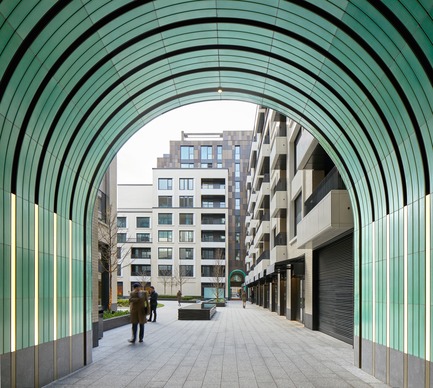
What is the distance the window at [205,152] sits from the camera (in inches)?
4144

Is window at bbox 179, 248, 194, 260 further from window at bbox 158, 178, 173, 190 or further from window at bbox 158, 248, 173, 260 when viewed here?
window at bbox 158, 178, 173, 190

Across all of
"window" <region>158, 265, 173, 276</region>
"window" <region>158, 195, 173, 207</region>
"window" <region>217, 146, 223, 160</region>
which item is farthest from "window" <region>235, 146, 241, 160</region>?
"window" <region>158, 265, 173, 276</region>

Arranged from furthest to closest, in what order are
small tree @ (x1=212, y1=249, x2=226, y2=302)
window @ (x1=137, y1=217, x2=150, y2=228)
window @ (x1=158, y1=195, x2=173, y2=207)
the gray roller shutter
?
1. window @ (x1=137, y1=217, x2=150, y2=228)
2. window @ (x1=158, y1=195, x2=173, y2=207)
3. small tree @ (x1=212, y1=249, x2=226, y2=302)
4. the gray roller shutter

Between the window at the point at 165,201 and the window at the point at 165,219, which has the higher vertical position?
the window at the point at 165,201

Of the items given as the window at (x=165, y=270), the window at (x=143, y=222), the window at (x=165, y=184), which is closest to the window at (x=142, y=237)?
the window at (x=143, y=222)

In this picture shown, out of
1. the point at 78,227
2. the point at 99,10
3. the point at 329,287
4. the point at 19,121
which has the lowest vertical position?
the point at 329,287

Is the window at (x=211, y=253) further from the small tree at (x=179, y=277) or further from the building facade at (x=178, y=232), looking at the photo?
the small tree at (x=179, y=277)

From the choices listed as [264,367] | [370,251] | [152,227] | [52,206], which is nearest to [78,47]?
[52,206]

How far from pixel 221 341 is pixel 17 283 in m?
11.6

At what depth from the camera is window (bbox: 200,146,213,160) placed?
10525 centimetres

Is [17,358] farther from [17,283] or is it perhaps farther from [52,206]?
[52,206]

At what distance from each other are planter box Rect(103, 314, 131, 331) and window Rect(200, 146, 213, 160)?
3123 inches

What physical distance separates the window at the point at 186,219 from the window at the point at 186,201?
1.63m

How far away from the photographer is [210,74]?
14516 millimetres
